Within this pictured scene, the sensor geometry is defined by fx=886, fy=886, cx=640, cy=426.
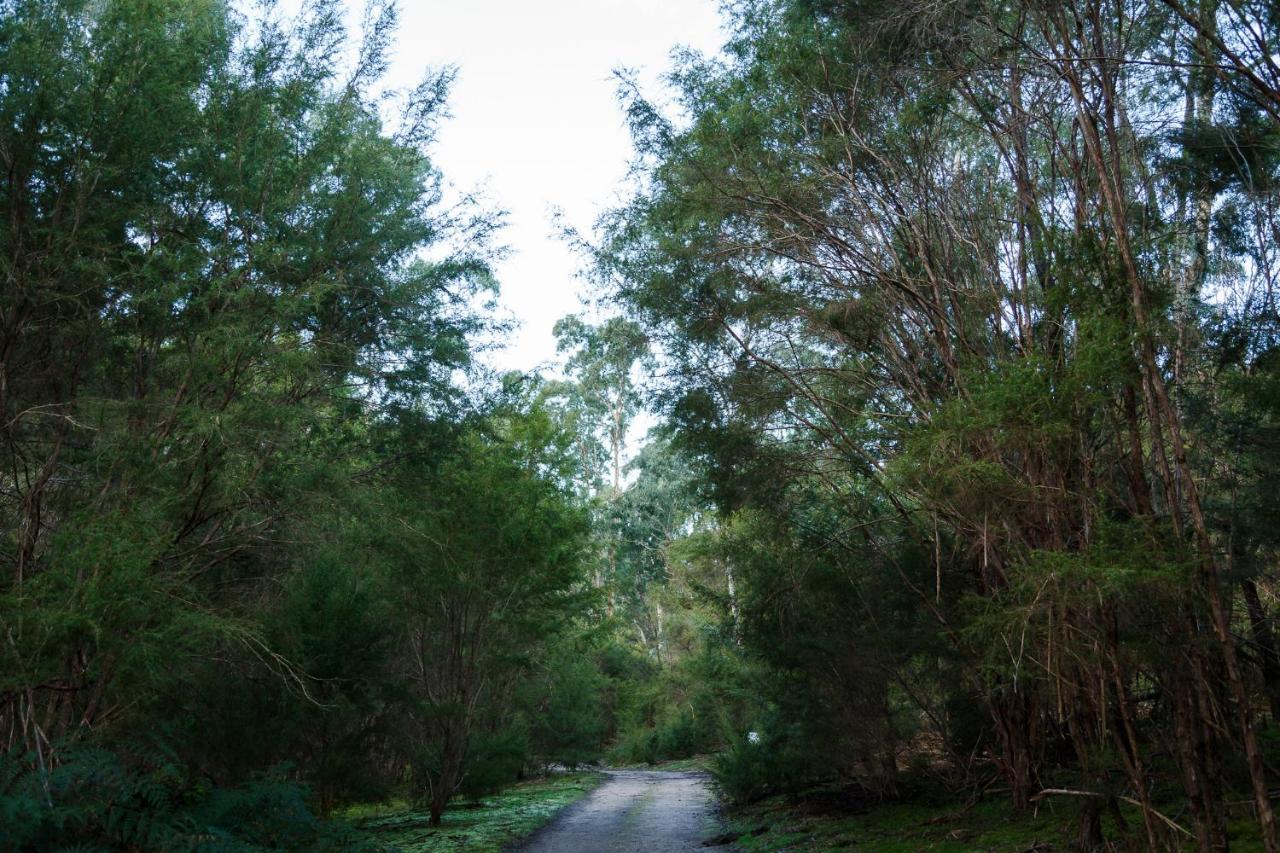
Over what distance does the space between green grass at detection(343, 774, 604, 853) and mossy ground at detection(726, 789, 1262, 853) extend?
9.41ft

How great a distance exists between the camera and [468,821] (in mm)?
→ 12469

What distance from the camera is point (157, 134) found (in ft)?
20.1

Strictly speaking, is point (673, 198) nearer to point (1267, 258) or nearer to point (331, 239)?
point (331, 239)

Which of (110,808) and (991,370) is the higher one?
(991,370)

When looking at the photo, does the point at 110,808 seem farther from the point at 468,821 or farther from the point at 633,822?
the point at 633,822

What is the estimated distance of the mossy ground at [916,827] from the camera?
710 centimetres

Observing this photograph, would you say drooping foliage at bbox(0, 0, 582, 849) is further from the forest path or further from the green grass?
the forest path

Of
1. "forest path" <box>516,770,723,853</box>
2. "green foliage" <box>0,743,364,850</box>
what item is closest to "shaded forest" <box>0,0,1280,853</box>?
"green foliage" <box>0,743,364,850</box>

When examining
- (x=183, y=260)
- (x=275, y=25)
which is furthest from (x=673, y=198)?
(x=183, y=260)

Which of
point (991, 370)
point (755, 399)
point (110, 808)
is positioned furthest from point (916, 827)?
point (110, 808)

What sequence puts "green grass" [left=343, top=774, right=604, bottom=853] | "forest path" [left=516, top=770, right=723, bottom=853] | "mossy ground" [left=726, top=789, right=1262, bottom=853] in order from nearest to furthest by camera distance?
"mossy ground" [left=726, top=789, right=1262, bottom=853] → "green grass" [left=343, top=774, right=604, bottom=853] → "forest path" [left=516, top=770, right=723, bottom=853]

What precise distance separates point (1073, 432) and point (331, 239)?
19.0 ft

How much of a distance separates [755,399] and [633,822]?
7.23 metres

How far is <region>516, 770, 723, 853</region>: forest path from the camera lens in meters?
10.4
